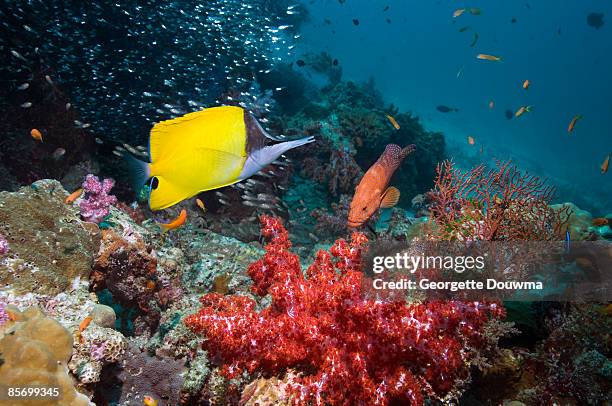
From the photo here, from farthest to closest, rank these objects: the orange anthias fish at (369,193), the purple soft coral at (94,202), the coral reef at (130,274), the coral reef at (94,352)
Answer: the purple soft coral at (94,202) → the coral reef at (130,274) → the orange anthias fish at (369,193) → the coral reef at (94,352)

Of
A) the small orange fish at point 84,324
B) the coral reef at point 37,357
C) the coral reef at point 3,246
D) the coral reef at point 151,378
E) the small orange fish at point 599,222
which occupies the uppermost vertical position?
the coral reef at point 3,246

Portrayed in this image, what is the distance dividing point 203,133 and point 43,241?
281cm

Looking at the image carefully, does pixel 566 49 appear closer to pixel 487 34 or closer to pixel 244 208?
pixel 487 34

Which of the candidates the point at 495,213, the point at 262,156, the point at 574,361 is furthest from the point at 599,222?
the point at 262,156

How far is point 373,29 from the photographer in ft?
418

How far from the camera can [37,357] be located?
2.11 metres

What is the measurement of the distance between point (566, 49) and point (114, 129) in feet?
591

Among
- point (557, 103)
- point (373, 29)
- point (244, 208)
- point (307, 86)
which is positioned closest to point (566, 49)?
point (557, 103)

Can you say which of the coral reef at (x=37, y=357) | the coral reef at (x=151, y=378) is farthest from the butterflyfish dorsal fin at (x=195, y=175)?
the coral reef at (x=151, y=378)

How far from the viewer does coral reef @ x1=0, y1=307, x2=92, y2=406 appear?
2.05m

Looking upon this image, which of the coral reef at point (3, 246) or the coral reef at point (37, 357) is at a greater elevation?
the coral reef at point (3, 246)

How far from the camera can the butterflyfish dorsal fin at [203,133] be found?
1.54 m

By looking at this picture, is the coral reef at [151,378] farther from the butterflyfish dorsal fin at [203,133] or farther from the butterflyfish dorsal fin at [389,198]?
the butterflyfish dorsal fin at [389,198]

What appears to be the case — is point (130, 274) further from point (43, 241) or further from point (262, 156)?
point (262, 156)
